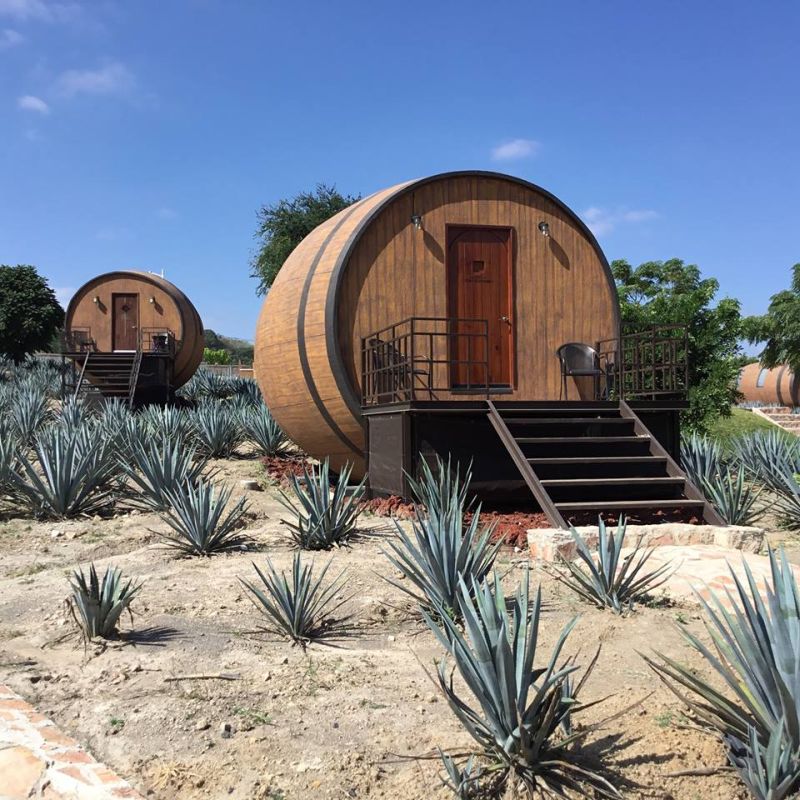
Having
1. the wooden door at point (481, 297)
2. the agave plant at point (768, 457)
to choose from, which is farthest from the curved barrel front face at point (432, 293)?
the agave plant at point (768, 457)

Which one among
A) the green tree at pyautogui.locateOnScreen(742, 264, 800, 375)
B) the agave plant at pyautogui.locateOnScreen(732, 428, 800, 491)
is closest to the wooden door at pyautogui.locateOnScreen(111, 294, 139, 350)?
the agave plant at pyautogui.locateOnScreen(732, 428, 800, 491)

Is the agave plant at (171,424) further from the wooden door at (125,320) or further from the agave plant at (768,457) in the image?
the wooden door at (125,320)

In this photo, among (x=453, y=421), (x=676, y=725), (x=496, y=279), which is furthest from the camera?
(x=496, y=279)

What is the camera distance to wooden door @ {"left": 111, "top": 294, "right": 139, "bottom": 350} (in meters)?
20.1

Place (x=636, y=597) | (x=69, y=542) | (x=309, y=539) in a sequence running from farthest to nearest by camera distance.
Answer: (x=69, y=542), (x=309, y=539), (x=636, y=597)

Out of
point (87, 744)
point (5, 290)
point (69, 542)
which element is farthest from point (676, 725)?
point (5, 290)

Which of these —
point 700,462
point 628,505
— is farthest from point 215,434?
point 628,505

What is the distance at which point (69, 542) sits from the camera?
21.0 feet

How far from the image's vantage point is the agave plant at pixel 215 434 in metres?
10.8

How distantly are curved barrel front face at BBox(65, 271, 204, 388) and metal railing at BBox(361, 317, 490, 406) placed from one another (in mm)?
12833

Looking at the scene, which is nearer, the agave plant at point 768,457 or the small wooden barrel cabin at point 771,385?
the agave plant at point 768,457

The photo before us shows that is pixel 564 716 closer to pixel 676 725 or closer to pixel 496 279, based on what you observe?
pixel 676 725

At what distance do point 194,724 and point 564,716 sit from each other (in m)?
1.32

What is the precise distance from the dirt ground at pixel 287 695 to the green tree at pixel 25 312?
21.8m
